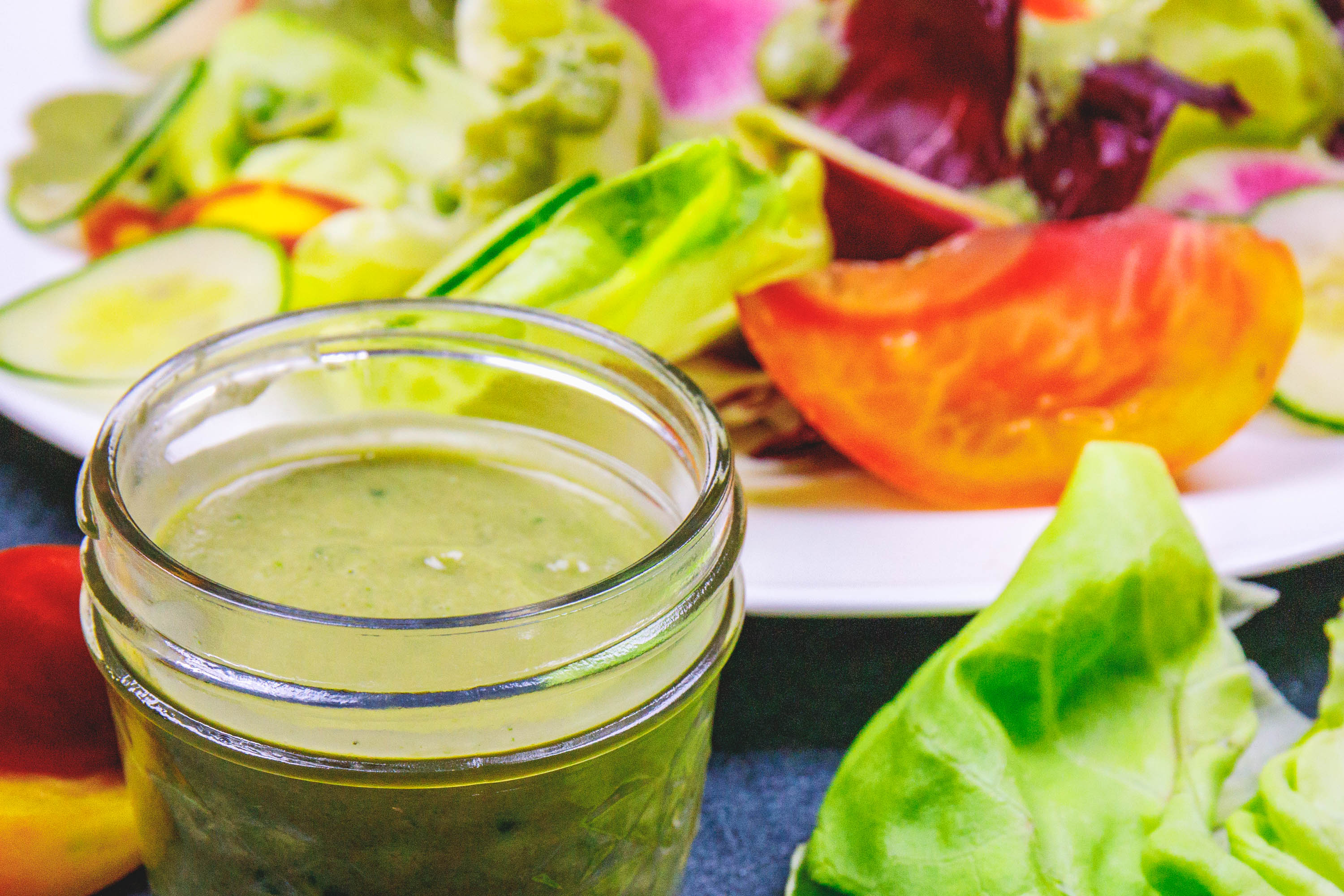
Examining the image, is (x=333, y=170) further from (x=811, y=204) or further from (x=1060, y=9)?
(x=1060, y=9)

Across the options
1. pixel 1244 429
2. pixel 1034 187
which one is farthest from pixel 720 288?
pixel 1244 429

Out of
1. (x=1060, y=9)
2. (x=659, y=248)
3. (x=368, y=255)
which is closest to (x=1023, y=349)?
(x=659, y=248)

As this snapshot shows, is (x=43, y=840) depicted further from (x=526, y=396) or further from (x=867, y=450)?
(x=867, y=450)

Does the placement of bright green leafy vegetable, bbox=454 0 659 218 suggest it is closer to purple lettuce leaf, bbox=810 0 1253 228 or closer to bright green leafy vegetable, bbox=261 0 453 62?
purple lettuce leaf, bbox=810 0 1253 228

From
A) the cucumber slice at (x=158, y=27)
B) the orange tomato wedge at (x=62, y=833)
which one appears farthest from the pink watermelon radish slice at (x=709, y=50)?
the orange tomato wedge at (x=62, y=833)

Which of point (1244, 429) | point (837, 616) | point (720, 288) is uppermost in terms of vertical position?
point (720, 288)

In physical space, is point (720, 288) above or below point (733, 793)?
above
